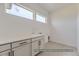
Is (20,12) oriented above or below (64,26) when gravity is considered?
above

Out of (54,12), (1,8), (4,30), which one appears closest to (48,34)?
(54,12)

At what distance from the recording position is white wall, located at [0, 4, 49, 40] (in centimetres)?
122

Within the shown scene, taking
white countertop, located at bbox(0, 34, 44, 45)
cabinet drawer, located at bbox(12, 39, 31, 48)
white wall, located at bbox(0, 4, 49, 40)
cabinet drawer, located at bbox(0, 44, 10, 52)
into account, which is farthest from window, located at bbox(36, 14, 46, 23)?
cabinet drawer, located at bbox(0, 44, 10, 52)

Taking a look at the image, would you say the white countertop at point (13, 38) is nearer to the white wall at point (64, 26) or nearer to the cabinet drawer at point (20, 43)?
the cabinet drawer at point (20, 43)

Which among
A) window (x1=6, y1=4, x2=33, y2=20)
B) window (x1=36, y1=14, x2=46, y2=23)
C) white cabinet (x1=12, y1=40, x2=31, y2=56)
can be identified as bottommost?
white cabinet (x1=12, y1=40, x2=31, y2=56)

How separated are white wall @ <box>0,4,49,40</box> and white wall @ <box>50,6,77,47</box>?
0.47ft

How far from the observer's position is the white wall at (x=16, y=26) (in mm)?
1218

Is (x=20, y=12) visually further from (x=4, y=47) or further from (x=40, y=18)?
(x=4, y=47)

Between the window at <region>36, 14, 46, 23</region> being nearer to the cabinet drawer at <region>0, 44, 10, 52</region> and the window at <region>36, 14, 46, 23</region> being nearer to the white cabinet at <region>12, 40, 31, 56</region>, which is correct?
the white cabinet at <region>12, 40, 31, 56</region>

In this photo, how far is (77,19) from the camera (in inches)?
59.4

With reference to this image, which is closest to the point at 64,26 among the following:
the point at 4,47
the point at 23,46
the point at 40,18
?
the point at 40,18

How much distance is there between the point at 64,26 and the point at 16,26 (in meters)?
0.74

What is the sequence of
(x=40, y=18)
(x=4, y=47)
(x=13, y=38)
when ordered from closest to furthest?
(x=4, y=47)
(x=13, y=38)
(x=40, y=18)

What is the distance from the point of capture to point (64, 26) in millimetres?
1523
